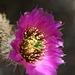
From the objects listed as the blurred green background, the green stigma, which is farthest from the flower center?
the blurred green background

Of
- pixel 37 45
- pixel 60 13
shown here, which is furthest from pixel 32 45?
pixel 60 13

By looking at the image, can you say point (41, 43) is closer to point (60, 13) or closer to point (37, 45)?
point (37, 45)

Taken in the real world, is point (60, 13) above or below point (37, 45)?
above

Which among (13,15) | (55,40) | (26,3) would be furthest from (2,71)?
(55,40)

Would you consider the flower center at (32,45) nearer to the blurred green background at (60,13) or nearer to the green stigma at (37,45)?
the green stigma at (37,45)

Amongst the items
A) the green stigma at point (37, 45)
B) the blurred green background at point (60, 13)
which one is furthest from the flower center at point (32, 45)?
the blurred green background at point (60, 13)

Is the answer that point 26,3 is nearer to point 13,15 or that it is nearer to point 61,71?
point 13,15
